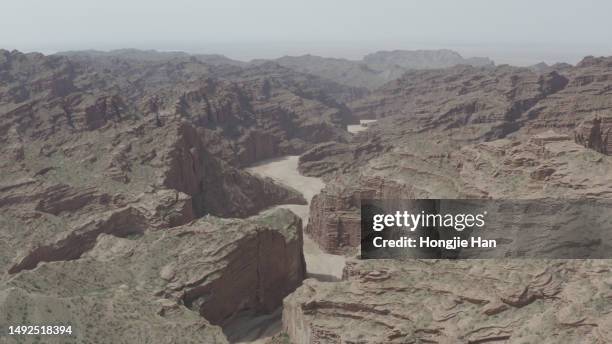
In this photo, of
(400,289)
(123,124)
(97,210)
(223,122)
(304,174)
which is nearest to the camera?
(400,289)

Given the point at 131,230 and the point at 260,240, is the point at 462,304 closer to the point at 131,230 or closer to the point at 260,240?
the point at 260,240

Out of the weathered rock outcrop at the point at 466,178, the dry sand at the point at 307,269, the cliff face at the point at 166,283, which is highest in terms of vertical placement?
the weathered rock outcrop at the point at 466,178

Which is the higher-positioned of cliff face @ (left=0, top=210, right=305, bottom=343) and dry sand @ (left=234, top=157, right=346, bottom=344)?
cliff face @ (left=0, top=210, right=305, bottom=343)

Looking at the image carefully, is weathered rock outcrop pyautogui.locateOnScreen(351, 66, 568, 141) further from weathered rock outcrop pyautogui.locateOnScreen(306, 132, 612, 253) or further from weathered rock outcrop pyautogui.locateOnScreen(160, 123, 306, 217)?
weathered rock outcrop pyautogui.locateOnScreen(306, 132, 612, 253)

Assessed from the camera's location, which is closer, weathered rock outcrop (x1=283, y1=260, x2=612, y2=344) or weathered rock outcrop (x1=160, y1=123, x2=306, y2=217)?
weathered rock outcrop (x1=283, y1=260, x2=612, y2=344)

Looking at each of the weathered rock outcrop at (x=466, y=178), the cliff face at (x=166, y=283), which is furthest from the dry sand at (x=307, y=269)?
the weathered rock outcrop at (x=466, y=178)

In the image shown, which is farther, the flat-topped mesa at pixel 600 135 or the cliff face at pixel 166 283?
the flat-topped mesa at pixel 600 135

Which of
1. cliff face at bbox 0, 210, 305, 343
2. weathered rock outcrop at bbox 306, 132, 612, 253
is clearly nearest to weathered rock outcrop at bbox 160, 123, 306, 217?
weathered rock outcrop at bbox 306, 132, 612, 253

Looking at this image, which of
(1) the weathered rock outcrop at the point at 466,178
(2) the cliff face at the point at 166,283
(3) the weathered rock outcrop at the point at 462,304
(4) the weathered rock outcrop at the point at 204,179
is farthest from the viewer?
(4) the weathered rock outcrop at the point at 204,179

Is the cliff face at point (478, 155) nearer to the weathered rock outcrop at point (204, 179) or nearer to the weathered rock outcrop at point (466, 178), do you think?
the weathered rock outcrop at point (466, 178)

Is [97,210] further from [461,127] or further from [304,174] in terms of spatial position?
[461,127]

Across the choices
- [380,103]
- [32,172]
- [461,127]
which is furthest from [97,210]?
[380,103]
